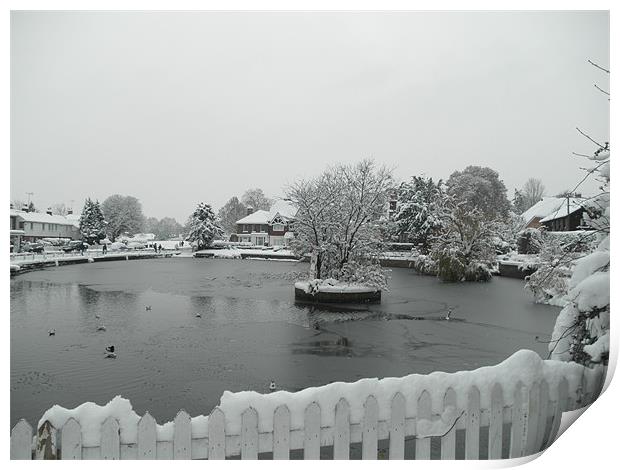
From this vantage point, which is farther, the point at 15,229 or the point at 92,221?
the point at 92,221

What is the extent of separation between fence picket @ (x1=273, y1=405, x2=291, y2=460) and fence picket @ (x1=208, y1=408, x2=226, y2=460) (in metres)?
0.24

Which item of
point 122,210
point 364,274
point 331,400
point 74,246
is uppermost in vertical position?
point 122,210

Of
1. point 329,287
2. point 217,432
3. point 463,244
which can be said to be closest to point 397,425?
point 217,432

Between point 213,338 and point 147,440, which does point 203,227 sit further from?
point 147,440

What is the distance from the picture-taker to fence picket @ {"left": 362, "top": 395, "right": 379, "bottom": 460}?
2.03 metres

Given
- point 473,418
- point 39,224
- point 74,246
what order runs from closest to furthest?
point 473,418 → point 39,224 → point 74,246

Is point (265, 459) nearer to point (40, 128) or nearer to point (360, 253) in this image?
point (40, 128)

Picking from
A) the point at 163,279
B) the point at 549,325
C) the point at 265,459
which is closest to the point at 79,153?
the point at 265,459

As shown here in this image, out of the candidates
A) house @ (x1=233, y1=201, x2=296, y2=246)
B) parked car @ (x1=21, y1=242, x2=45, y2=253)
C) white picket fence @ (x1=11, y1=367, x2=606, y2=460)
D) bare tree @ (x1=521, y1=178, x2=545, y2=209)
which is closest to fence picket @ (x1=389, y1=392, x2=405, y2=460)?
white picket fence @ (x1=11, y1=367, x2=606, y2=460)

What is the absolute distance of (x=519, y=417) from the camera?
236cm

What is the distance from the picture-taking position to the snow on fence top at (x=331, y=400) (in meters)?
1.92

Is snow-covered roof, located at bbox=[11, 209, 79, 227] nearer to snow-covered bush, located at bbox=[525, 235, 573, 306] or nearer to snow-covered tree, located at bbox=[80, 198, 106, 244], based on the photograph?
snow-covered tree, located at bbox=[80, 198, 106, 244]

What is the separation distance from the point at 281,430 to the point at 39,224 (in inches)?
121

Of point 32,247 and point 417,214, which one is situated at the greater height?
point 417,214
